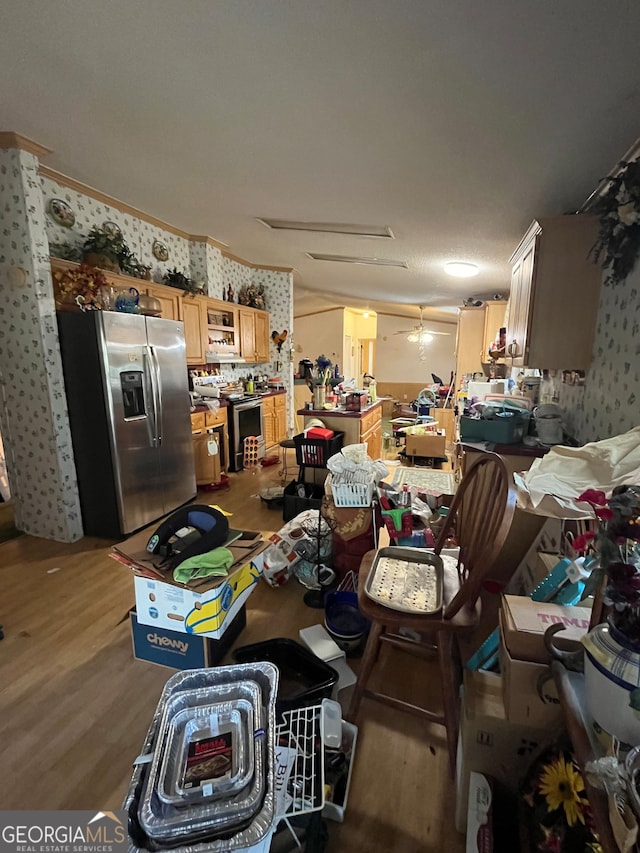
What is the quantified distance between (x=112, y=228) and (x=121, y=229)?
0.13 m

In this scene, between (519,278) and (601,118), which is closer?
(601,118)

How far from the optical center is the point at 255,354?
5.47 meters

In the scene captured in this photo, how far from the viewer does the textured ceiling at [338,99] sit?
4.03 ft

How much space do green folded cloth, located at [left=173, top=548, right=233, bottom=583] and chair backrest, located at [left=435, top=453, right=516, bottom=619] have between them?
2.94ft

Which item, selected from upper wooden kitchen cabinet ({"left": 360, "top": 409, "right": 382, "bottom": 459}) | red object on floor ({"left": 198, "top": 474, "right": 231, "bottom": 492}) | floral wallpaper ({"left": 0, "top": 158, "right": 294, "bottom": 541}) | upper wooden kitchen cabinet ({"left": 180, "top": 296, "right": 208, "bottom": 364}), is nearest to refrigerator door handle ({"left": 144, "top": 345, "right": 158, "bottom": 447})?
floral wallpaper ({"left": 0, "top": 158, "right": 294, "bottom": 541})

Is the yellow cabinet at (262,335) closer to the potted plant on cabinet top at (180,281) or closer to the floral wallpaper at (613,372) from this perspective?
the potted plant on cabinet top at (180,281)

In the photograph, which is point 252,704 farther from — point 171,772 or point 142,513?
point 142,513

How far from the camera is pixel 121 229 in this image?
135 inches

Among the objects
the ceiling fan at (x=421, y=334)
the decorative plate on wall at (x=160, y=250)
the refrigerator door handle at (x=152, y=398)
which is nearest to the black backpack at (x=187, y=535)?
the refrigerator door handle at (x=152, y=398)

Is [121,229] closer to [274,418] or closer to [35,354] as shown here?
[35,354]

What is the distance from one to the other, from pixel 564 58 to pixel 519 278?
1.76m

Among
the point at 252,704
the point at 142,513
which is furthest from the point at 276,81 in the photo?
the point at 142,513

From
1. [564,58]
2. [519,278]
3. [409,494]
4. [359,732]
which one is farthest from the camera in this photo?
[519,278]

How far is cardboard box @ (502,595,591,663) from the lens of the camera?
98 cm
